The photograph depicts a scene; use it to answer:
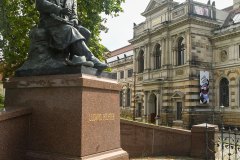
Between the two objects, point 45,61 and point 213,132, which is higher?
point 45,61

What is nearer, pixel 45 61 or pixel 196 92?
pixel 45 61

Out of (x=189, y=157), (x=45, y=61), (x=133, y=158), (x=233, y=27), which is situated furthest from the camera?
(x=233, y=27)

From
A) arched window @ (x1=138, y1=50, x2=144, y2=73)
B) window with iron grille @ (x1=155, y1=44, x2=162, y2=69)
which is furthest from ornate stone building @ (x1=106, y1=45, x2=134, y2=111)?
window with iron grille @ (x1=155, y1=44, x2=162, y2=69)

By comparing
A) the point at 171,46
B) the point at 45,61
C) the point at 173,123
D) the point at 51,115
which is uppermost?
the point at 171,46

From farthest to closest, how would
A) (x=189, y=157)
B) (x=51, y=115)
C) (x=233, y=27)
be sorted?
1. (x=233, y=27)
2. (x=189, y=157)
3. (x=51, y=115)

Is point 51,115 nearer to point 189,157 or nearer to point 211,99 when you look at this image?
point 189,157

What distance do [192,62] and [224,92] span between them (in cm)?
406

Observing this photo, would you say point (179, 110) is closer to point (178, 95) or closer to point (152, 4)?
point (178, 95)

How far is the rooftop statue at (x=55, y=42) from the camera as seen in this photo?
5.88m

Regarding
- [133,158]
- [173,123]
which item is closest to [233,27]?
[173,123]

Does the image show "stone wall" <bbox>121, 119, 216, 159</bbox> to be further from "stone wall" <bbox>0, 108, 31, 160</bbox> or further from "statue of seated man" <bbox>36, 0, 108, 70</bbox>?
"stone wall" <bbox>0, 108, 31, 160</bbox>

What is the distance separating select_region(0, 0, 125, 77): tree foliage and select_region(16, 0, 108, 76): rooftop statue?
9.42m

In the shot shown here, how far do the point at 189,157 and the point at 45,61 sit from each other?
7025mm

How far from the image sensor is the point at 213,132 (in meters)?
10.7
